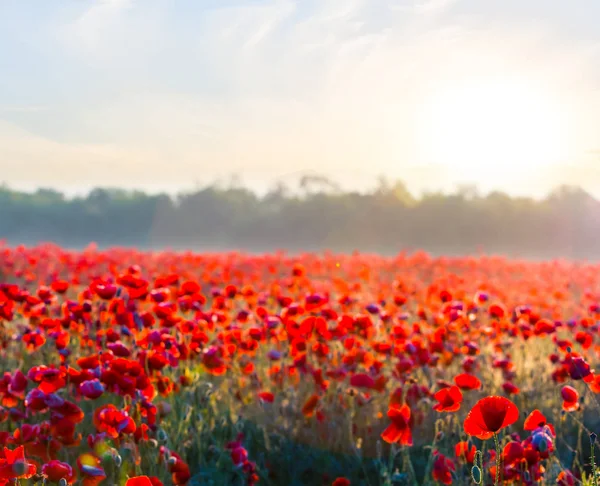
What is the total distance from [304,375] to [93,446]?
6.80 feet

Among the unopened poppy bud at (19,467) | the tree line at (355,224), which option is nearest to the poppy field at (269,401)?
the unopened poppy bud at (19,467)

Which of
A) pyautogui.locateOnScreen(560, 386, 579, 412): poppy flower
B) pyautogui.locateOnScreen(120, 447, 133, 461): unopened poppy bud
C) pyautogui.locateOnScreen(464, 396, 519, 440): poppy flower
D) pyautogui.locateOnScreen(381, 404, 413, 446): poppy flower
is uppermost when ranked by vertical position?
pyautogui.locateOnScreen(464, 396, 519, 440): poppy flower

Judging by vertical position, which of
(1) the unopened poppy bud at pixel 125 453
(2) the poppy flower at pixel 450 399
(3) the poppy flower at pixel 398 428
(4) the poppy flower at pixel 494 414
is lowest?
(1) the unopened poppy bud at pixel 125 453

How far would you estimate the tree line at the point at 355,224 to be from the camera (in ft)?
100

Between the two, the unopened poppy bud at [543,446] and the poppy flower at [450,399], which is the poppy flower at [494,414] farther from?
the unopened poppy bud at [543,446]

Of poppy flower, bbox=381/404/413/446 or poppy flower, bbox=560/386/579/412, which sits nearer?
poppy flower, bbox=381/404/413/446

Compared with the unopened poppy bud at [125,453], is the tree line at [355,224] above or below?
above

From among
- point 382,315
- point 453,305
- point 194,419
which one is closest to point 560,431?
point 453,305

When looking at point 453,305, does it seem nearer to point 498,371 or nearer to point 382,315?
point 382,315

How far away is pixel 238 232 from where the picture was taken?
113ft

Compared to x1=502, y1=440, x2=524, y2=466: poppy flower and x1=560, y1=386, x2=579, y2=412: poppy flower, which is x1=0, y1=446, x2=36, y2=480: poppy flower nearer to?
x1=502, y1=440, x2=524, y2=466: poppy flower

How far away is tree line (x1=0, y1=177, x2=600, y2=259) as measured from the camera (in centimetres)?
3062

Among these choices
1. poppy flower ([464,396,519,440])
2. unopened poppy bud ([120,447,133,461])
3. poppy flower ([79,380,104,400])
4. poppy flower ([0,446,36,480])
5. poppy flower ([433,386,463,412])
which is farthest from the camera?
unopened poppy bud ([120,447,133,461])

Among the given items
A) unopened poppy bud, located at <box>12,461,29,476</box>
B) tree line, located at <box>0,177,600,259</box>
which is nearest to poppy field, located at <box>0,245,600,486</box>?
unopened poppy bud, located at <box>12,461,29,476</box>
